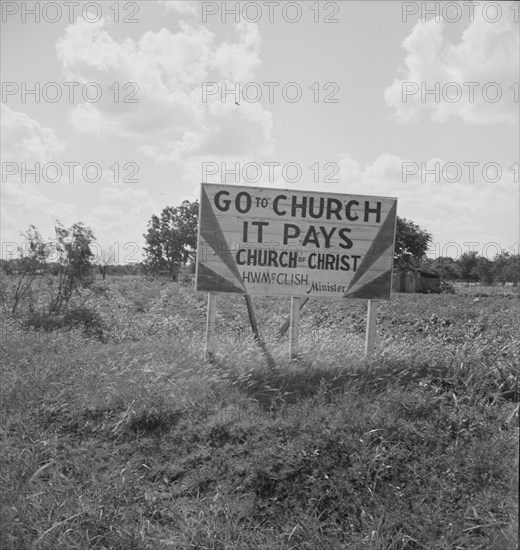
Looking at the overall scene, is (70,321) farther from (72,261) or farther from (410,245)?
(410,245)

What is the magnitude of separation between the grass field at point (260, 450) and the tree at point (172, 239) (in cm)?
4219

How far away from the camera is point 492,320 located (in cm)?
1209

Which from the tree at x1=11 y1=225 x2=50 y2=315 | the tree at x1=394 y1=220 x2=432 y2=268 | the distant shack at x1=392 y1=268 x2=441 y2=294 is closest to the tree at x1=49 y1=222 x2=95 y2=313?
the tree at x1=11 y1=225 x2=50 y2=315

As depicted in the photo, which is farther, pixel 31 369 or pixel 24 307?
pixel 24 307

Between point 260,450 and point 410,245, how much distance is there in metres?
46.4

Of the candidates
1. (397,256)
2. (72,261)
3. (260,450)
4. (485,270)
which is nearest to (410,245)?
(397,256)

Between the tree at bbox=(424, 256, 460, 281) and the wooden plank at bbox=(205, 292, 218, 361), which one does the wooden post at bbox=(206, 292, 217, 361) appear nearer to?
the wooden plank at bbox=(205, 292, 218, 361)

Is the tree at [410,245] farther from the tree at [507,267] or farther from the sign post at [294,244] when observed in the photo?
the sign post at [294,244]

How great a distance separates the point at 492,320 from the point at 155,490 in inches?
402

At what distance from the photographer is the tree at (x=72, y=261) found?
11.7 m

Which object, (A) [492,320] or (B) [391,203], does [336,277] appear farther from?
(A) [492,320]

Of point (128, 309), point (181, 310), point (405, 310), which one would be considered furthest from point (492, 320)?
point (128, 309)

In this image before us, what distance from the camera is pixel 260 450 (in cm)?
416

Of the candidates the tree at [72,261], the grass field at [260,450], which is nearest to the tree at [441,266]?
the tree at [72,261]
